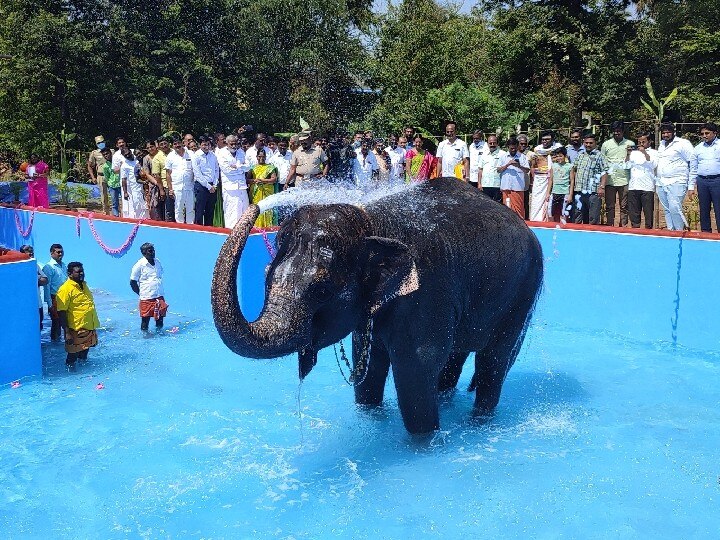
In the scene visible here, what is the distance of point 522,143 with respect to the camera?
1355cm

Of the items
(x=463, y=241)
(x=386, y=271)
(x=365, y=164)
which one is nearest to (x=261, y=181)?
(x=365, y=164)

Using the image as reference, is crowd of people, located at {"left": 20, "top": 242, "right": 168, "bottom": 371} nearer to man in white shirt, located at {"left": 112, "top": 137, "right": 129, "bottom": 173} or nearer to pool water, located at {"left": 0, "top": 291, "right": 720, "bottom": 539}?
pool water, located at {"left": 0, "top": 291, "right": 720, "bottom": 539}

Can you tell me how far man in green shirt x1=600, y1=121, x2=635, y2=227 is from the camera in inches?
479

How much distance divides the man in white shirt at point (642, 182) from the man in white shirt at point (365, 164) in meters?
4.42

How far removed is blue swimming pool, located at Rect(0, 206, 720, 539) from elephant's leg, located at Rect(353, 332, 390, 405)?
22 centimetres

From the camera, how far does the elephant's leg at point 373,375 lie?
6012 millimetres

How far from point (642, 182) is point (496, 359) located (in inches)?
254

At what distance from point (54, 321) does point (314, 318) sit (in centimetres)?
579

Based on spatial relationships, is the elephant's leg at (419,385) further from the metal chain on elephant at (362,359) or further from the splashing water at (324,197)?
the splashing water at (324,197)

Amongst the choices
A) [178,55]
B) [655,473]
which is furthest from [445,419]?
[178,55]

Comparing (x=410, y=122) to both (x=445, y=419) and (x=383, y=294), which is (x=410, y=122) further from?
(x=383, y=294)

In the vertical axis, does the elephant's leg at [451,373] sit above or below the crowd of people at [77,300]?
below

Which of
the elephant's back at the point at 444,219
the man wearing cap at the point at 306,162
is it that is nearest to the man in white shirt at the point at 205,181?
the man wearing cap at the point at 306,162

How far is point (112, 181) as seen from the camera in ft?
51.3
